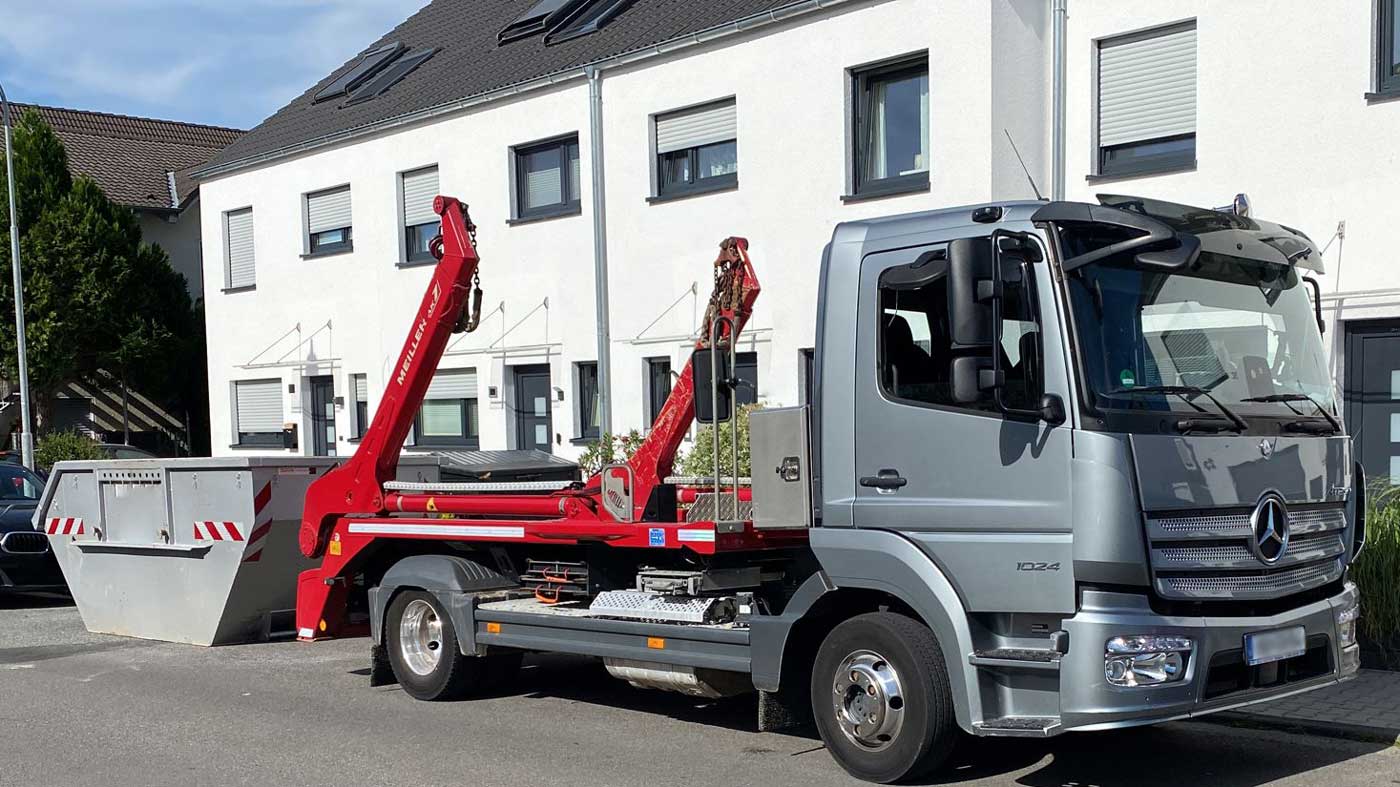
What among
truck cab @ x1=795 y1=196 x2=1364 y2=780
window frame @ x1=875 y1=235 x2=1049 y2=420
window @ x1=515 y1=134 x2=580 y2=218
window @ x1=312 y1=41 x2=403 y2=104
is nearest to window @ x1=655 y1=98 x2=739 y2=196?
window @ x1=515 y1=134 x2=580 y2=218

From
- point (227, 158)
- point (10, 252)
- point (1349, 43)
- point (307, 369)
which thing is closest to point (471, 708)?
point (1349, 43)

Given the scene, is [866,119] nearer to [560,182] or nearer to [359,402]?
[560,182]

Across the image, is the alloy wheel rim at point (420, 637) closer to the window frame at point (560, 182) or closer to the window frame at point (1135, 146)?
the window frame at point (1135, 146)

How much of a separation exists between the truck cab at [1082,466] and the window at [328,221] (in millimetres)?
16733

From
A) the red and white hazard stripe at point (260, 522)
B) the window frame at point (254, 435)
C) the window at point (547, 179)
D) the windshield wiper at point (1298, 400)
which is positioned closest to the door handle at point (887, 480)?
the windshield wiper at point (1298, 400)

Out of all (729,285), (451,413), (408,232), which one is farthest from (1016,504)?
(408,232)

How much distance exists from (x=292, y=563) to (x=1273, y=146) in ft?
29.3

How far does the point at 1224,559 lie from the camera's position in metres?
5.86

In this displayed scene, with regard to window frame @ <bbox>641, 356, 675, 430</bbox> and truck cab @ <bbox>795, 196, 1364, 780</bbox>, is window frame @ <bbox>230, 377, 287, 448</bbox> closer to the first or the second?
window frame @ <bbox>641, 356, 675, 430</bbox>

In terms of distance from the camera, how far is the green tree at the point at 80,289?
2717 centimetres

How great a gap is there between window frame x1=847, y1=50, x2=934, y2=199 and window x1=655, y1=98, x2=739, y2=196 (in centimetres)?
164

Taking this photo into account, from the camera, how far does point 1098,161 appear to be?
45.2ft

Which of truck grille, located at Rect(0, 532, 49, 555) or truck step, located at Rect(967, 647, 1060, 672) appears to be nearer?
truck step, located at Rect(967, 647, 1060, 672)

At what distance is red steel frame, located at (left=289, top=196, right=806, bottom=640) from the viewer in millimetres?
7758
